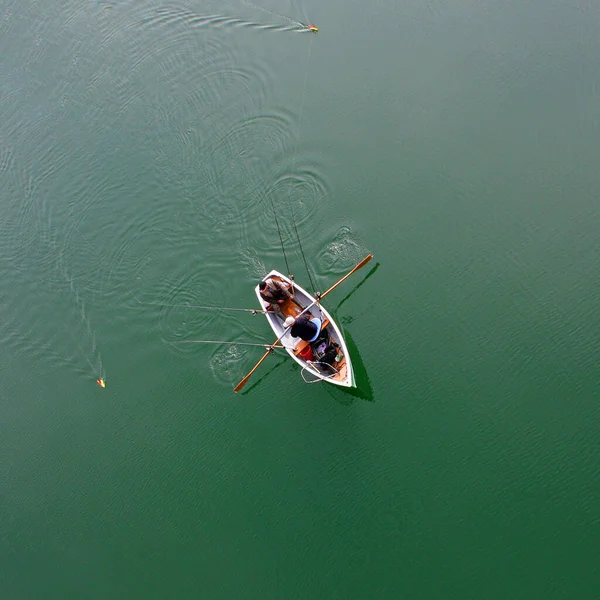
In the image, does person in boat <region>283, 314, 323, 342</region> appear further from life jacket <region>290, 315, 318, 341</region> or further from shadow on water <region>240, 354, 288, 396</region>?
shadow on water <region>240, 354, 288, 396</region>

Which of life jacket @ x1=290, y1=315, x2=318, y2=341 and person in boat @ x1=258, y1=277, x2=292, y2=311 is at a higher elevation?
person in boat @ x1=258, y1=277, x2=292, y2=311

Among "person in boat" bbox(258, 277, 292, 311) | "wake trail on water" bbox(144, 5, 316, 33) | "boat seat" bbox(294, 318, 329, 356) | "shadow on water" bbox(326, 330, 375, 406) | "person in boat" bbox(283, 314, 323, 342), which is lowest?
"shadow on water" bbox(326, 330, 375, 406)

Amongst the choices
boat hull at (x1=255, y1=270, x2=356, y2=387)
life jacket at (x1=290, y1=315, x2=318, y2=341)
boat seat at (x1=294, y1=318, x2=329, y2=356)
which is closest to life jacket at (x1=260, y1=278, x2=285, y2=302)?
boat hull at (x1=255, y1=270, x2=356, y2=387)

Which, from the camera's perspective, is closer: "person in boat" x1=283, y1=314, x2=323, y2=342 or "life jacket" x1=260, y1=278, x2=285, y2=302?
"person in boat" x1=283, y1=314, x2=323, y2=342

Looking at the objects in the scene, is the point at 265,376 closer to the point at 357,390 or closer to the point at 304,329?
the point at 304,329

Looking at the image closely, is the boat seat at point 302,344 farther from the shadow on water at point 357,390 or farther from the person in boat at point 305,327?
the shadow on water at point 357,390

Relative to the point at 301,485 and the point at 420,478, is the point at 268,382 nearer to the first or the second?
the point at 301,485
